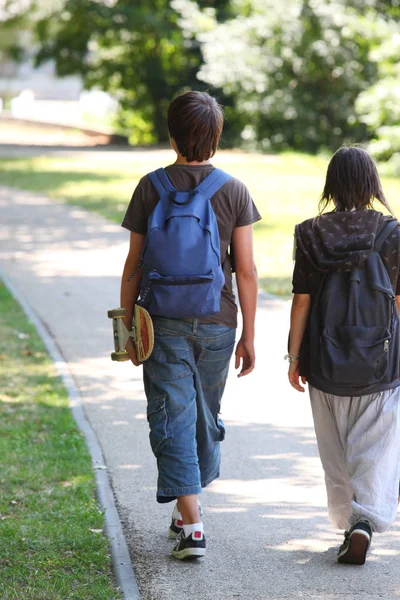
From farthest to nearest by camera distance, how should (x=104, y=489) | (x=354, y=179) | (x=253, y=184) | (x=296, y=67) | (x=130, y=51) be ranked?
(x=130, y=51)
(x=296, y=67)
(x=253, y=184)
(x=104, y=489)
(x=354, y=179)

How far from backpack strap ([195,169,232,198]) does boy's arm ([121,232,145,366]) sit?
0.34 meters

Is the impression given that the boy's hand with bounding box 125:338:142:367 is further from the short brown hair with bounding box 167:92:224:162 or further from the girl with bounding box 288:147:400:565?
the short brown hair with bounding box 167:92:224:162

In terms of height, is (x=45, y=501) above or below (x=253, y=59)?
below

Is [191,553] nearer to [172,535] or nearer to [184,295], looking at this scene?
[172,535]

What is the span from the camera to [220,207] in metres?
3.95

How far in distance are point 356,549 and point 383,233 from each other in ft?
4.17

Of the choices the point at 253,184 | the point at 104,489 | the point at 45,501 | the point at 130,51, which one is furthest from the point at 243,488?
the point at 130,51

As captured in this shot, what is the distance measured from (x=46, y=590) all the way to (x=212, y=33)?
2696 cm

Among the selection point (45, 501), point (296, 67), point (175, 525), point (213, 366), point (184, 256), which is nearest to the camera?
point (184, 256)

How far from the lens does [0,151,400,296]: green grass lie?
1330 cm

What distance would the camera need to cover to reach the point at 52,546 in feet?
14.3

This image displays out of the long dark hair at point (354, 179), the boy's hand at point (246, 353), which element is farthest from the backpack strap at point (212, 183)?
the boy's hand at point (246, 353)

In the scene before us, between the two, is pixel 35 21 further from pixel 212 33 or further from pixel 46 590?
pixel 46 590

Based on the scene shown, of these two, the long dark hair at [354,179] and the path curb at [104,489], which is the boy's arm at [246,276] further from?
the path curb at [104,489]
